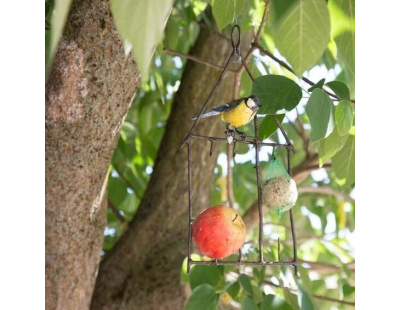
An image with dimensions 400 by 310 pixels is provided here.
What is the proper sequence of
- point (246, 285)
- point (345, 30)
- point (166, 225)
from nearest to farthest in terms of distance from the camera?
point (345, 30), point (246, 285), point (166, 225)

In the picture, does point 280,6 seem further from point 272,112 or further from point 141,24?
point 272,112

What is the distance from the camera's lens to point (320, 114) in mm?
591

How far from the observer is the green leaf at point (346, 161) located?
775 millimetres

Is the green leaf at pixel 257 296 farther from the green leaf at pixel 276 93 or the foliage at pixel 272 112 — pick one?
the green leaf at pixel 276 93

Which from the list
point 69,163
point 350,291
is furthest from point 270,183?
point 350,291

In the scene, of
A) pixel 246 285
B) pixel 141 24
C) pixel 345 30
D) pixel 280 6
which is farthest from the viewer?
pixel 246 285

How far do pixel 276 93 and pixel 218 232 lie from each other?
6.4 inches

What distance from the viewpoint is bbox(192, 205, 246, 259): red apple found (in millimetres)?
687

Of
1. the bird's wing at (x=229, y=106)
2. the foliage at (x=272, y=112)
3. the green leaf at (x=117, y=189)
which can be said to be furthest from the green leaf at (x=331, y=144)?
the green leaf at (x=117, y=189)

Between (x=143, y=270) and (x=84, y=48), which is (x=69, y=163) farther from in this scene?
(x=143, y=270)

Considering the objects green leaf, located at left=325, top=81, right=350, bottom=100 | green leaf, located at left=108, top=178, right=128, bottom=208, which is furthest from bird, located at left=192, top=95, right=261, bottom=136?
green leaf, located at left=108, top=178, right=128, bottom=208

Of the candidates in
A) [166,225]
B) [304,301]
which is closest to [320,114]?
[304,301]

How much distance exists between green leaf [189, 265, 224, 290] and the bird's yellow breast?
0.29 metres
